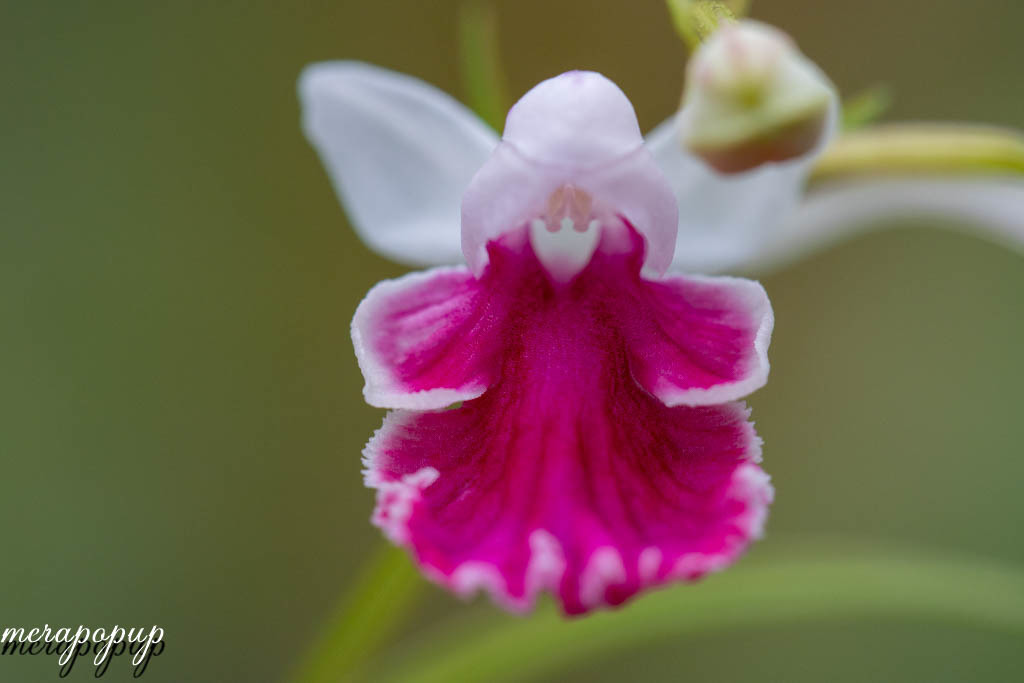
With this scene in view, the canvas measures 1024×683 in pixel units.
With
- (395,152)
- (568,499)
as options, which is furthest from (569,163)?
(395,152)

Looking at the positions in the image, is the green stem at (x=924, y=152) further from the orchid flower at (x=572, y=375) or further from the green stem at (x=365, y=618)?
the green stem at (x=365, y=618)

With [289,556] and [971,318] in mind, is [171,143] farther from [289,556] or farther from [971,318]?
[971,318]

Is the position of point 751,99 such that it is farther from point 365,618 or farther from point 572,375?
point 365,618

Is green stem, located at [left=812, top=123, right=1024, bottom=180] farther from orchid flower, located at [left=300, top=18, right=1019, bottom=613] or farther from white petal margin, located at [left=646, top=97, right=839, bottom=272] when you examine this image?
orchid flower, located at [left=300, top=18, right=1019, bottom=613]

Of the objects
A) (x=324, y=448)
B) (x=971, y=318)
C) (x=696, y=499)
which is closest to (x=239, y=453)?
(x=324, y=448)

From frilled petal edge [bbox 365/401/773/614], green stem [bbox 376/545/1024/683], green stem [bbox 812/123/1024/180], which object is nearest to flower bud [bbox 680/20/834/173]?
frilled petal edge [bbox 365/401/773/614]

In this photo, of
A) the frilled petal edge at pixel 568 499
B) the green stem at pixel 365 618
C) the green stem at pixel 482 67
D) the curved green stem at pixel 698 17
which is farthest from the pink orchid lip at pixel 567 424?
the green stem at pixel 365 618
